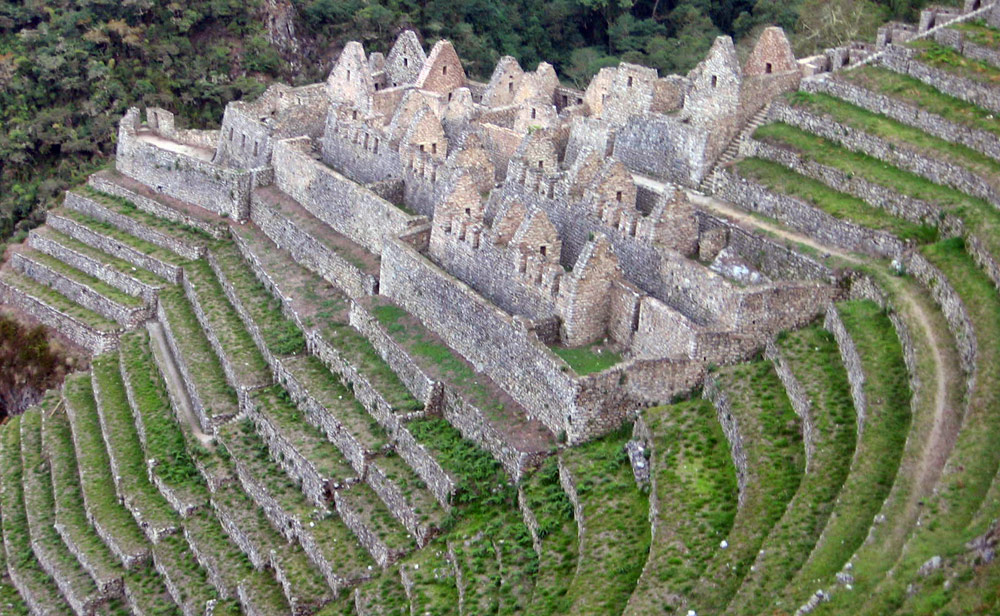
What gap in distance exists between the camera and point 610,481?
36.4 metres

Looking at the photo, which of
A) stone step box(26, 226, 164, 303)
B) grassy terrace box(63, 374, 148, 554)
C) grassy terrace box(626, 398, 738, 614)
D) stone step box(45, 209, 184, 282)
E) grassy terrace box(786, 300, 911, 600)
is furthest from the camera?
stone step box(45, 209, 184, 282)

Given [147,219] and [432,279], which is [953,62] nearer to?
[432,279]

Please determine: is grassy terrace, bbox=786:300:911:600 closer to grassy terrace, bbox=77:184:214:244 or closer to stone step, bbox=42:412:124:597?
stone step, bbox=42:412:124:597

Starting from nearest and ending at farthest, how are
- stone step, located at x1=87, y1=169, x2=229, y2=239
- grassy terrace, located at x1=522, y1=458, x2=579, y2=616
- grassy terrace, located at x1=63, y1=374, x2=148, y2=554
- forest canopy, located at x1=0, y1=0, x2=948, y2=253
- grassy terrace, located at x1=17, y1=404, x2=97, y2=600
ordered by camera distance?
grassy terrace, located at x1=522, y1=458, x2=579, y2=616 < grassy terrace, located at x1=17, y1=404, x2=97, y2=600 < grassy terrace, located at x1=63, y1=374, x2=148, y2=554 < stone step, located at x1=87, y1=169, x2=229, y2=239 < forest canopy, located at x1=0, y1=0, x2=948, y2=253

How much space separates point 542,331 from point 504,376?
56.6 inches

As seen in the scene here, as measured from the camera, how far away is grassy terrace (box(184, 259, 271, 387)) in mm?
46188

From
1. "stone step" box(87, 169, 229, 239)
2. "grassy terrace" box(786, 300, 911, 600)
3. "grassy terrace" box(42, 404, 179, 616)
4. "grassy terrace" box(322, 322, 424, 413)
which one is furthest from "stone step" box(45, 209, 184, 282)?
"grassy terrace" box(786, 300, 911, 600)

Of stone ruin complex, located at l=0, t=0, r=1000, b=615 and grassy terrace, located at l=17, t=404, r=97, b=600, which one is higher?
stone ruin complex, located at l=0, t=0, r=1000, b=615

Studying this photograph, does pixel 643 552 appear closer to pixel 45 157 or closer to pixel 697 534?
pixel 697 534

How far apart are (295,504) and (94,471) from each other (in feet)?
26.2

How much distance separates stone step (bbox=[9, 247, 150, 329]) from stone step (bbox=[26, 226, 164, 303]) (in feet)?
0.56

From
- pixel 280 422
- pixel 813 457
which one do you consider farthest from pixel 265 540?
pixel 813 457

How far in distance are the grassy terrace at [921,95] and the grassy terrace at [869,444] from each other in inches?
295

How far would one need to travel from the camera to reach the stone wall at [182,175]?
179 ft
